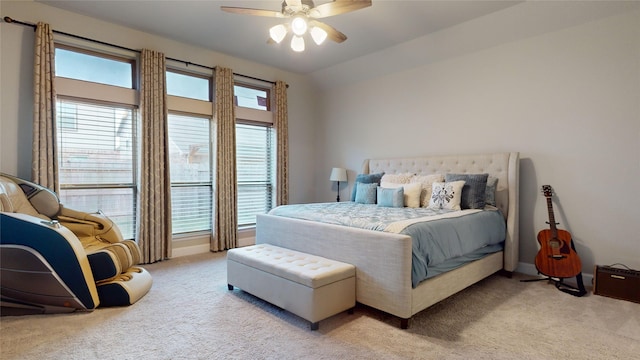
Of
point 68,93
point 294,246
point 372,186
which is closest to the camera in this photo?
point 294,246

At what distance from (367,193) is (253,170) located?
205 centimetres

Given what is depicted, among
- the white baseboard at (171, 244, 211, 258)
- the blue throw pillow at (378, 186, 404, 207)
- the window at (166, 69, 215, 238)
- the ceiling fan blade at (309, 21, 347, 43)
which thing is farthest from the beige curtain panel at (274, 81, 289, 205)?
the ceiling fan blade at (309, 21, 347, 43)

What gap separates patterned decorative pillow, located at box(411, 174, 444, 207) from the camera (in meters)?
3.90

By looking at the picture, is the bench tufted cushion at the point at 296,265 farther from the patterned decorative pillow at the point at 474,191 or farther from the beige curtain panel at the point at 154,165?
the patterned decorative pillow at the point at 474,191

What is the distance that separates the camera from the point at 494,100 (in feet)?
13.0

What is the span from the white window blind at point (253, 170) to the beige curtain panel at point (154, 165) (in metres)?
1.21

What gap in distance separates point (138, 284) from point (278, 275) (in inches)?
53.9

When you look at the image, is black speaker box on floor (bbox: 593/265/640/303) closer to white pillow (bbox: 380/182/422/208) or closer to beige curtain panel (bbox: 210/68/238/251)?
white pillow (bbox: 380/182/422/208)

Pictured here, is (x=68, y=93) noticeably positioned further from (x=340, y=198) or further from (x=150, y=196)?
(x=340, y=198)

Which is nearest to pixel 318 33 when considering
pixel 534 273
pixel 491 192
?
pixel 491 192

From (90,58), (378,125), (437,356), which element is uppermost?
(90,58)

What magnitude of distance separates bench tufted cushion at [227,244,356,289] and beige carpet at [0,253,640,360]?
1.13 ft

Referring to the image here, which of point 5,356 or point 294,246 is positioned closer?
point 5,356

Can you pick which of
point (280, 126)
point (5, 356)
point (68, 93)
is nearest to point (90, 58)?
point (68, 93)
